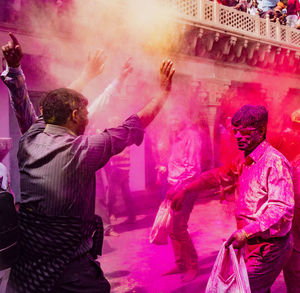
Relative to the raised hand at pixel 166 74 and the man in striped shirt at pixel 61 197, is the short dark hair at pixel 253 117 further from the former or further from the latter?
the man in striped shirt at pixel 61 197

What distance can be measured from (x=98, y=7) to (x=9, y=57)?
6.12m

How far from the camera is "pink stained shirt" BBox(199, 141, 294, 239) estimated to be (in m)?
1.90

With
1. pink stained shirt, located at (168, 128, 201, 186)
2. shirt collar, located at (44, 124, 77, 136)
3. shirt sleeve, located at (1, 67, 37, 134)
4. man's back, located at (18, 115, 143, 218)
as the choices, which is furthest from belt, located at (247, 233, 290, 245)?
pink stained shirt, located at (168, 128, 201, 186)

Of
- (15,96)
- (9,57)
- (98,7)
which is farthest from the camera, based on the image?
(98,7)

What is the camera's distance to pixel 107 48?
25.5 feet

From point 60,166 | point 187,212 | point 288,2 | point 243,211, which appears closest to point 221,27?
point 288,2

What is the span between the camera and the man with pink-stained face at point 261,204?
1.90 m

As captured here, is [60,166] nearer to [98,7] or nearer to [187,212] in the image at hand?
[187,212]

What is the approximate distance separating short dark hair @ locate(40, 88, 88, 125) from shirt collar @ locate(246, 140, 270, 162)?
1.27m

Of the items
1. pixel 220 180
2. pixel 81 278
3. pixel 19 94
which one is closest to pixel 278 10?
pixel 220 180

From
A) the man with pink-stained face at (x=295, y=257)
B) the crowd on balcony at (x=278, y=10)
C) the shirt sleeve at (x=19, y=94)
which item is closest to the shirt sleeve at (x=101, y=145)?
the shirt sleeve at (x=19, y=94)

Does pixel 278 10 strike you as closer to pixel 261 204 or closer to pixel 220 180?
pixel 220 180

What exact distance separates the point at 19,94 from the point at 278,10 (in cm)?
1259

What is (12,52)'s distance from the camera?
1.72 meters
